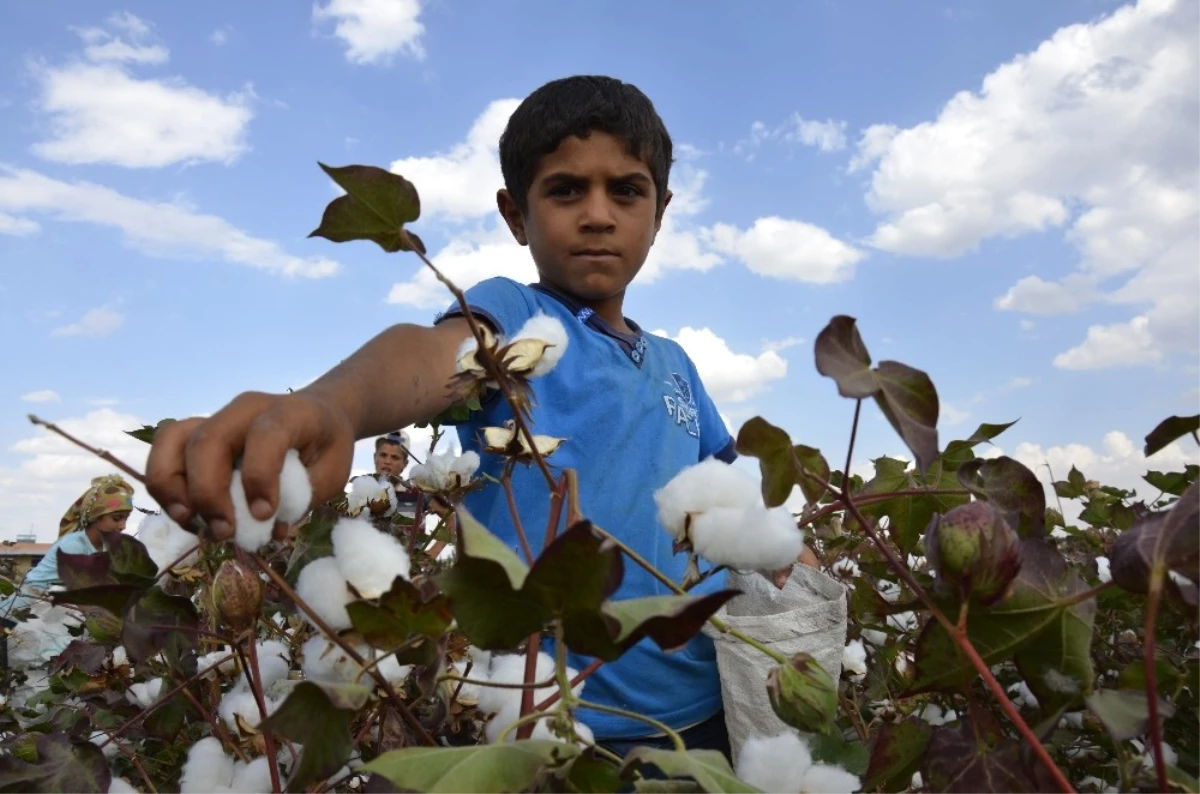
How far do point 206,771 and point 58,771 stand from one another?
6.5 inches

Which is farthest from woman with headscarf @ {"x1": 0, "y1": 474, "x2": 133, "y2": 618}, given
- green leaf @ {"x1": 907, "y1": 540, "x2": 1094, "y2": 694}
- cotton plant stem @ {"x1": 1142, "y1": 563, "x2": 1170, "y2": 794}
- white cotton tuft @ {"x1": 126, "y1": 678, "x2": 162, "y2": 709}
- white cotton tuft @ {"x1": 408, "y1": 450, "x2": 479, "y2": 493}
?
cotton plant stem @ {"x1": 1142, "y1": 563, "x2": 1170, "y2": 794}

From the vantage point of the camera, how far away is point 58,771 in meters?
0.83

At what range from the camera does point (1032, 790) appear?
1.93 feet

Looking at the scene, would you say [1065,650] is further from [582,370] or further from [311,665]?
[582,370]

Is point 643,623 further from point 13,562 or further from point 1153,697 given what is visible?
point 13,562

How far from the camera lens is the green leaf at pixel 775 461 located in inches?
26.8

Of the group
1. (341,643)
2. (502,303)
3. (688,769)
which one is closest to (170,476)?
(341,643)

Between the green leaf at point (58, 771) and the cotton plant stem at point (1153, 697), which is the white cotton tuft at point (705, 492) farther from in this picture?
the green leaf at point (58, 771)

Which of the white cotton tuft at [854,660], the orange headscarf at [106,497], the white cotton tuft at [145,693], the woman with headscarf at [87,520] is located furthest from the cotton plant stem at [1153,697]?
the orange headscarf at [106,497]

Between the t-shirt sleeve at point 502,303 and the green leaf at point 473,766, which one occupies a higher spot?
the t-shirt sleeve at point 502,303

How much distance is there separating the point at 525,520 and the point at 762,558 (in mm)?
831

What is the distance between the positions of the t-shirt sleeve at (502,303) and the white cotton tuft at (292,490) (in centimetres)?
72

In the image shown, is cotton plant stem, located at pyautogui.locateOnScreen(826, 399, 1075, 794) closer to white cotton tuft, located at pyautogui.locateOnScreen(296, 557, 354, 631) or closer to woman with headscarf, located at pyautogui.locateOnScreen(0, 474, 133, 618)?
white cotton tuft, located at pyautogui.locateOnScreen(296, 557, 354, 631)

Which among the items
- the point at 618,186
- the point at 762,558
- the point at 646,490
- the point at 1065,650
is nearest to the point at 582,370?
the point at 646,490
